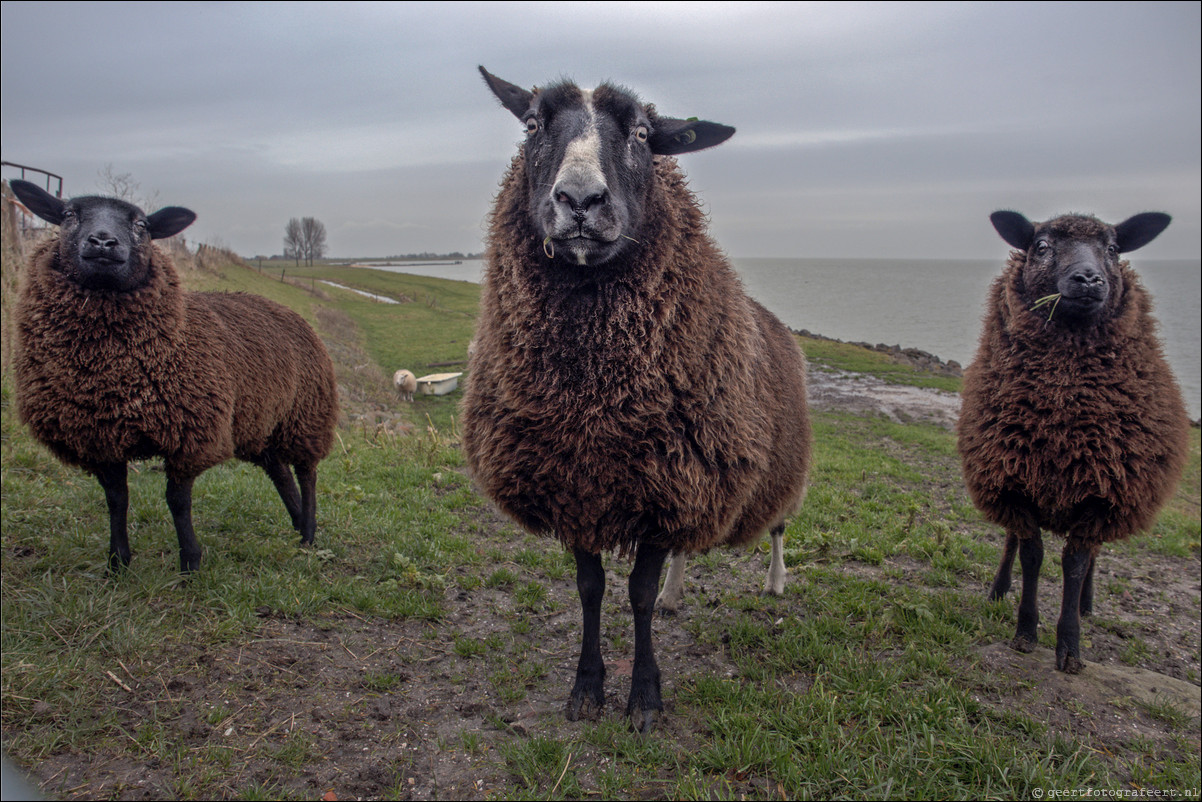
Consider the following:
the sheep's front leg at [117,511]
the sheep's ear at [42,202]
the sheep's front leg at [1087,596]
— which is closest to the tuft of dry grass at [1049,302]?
the sheep's front leg at [1087,596]

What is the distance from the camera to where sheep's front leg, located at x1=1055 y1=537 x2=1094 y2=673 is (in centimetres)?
441

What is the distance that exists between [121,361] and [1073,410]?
6387 mm

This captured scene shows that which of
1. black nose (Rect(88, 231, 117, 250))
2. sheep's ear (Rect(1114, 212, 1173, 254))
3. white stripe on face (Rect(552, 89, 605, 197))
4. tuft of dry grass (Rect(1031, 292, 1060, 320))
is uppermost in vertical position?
sheep's ear (Rect(1114, 212, 1173, 254))

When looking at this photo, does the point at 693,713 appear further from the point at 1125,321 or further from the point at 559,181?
the point at 1125,321

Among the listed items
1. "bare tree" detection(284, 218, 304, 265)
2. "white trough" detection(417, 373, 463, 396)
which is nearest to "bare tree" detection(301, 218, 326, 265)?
"bare tree" detection(284, 218, 304, 265)

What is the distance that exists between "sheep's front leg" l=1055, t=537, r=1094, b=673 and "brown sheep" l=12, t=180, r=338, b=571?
5.91m

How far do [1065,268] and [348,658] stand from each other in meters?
5.29

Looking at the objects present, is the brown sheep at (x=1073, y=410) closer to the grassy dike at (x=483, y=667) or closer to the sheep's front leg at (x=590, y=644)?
the grassy dike at (x=483, y=667)

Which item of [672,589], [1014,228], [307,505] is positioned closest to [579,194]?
[672,589]

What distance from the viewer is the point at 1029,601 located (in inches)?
186

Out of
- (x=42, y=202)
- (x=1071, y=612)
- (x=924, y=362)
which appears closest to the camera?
(x=1071, y=612)

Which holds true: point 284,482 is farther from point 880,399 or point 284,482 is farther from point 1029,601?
point 880,399

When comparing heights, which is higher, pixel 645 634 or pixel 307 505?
pixel 645 634

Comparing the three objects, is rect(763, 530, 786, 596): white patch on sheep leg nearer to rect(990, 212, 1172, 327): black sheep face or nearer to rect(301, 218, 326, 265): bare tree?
rect(990, 212, 1172, 327): black sheep face
